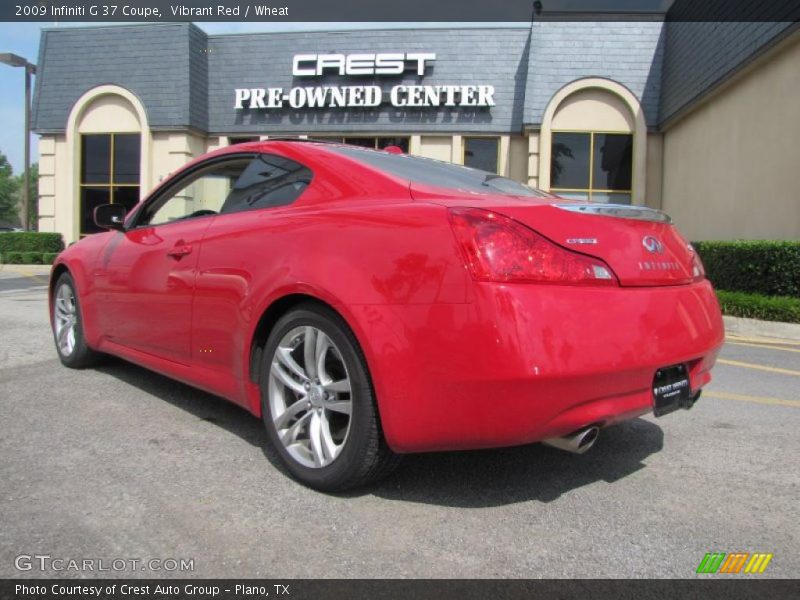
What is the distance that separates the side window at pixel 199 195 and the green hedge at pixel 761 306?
25.3ft

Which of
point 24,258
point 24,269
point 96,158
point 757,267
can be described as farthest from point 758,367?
point 96,158

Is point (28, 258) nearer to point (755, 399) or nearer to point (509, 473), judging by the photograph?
point (509, 473)

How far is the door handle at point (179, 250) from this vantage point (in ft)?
10.7

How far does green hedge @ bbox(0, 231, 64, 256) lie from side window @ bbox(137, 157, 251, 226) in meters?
16.9

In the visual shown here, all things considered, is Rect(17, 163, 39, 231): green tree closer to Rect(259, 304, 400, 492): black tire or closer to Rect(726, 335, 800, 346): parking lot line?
Rect(726, 335, 800, 346): parking lot line

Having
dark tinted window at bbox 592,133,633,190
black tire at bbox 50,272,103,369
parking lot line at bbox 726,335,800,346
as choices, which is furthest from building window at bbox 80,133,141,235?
parking lot line at bbox 726,335,800,346

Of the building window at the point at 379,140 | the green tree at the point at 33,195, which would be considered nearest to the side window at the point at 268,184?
the building window at the point at 379,140

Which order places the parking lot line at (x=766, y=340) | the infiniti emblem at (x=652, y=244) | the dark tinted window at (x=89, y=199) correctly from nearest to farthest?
the infiniti emblem at (x=652, y=244)
the parking lot line at (x=766, y=340)
the dark tinted window at (x=89, y=199)

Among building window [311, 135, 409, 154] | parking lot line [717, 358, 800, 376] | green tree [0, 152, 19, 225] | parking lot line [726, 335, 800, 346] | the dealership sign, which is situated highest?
green tree [0, 152, 19, 225]

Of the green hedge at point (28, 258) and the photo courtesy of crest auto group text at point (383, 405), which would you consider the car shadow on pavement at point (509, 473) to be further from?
the green hedge at point (28, 258)

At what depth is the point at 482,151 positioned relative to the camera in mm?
17125

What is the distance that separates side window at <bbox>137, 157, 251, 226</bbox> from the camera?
3451 millimetres

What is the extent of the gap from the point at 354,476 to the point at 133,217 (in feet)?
8.45
